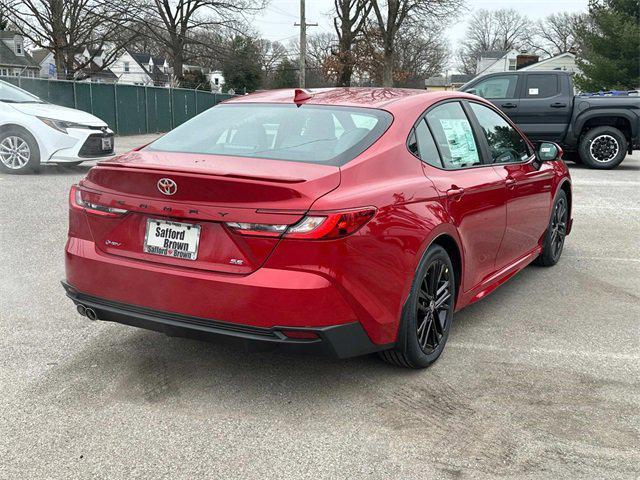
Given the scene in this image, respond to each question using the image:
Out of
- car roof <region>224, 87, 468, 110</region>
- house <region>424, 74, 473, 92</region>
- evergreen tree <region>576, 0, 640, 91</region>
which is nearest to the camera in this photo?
car roof <region>224, 87, 468, 110</region>

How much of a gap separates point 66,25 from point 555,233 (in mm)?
37620

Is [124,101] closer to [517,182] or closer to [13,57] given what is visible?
[517,182]

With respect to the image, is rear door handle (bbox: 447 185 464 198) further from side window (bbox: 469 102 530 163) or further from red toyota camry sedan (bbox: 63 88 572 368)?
side window (bbox: 469 102 530 163)

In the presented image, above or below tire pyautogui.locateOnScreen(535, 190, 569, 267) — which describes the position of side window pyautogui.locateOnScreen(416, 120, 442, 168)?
above

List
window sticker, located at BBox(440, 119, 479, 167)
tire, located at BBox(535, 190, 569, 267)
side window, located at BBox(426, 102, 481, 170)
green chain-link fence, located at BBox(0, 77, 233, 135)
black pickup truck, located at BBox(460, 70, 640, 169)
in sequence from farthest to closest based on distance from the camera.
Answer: green chain-link fence, located at BBox(0, 77, 233, 135) → black pickup truck, located at BBox(460, 70, 640, 169) → tire, located at BBox(535, 190, 569, 267) → window sticker, located at BBox(440, 119, 479, 167) → side window, located at BBox(426, 102, 481, 170)

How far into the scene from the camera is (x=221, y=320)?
9.73ft

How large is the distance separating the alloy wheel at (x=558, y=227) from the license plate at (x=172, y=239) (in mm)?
3775

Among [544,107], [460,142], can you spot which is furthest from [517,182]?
[544,107]

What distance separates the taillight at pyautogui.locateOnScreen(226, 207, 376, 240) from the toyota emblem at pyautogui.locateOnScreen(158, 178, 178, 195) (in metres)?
0.34

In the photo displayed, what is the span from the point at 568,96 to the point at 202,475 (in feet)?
43.4

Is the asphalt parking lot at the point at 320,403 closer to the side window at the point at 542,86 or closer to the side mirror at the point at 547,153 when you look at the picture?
the side mirror at the point at 547,153

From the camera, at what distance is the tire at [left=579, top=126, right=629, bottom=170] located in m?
13.7

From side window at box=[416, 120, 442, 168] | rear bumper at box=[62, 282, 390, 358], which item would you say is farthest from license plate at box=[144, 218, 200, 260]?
side window at box=[416, 120, 442, 168]

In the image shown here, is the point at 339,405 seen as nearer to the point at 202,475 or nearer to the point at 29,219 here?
the point at 202,475
